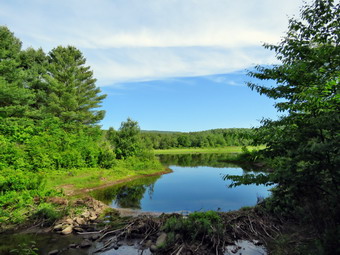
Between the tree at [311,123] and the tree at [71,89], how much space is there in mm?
30420

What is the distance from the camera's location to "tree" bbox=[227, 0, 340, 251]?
4.68 metres

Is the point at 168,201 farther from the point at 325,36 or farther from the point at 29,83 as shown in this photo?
the point at 29,83

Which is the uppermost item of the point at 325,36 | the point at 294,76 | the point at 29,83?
the point at 29,83

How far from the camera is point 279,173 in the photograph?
17.2ft

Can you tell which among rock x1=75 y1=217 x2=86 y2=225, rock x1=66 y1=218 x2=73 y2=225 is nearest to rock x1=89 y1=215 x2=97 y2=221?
rock x1=75 y1=217 x2=86 y2=225

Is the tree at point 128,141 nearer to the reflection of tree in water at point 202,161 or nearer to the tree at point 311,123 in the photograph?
the reflection of tree in water at point 202,161

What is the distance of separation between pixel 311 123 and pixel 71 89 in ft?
111

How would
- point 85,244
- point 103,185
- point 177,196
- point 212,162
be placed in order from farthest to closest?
1. point 212,162
2. point 103,185
3. point 177,196
4. point 85,244

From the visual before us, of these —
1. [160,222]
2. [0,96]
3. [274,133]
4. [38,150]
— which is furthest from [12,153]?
[274,133]

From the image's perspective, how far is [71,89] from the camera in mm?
32281

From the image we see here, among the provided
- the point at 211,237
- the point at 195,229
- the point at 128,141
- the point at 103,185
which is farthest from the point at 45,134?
the point at 211,237

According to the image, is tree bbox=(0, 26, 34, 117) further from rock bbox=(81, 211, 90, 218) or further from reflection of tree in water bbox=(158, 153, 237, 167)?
reflection of tree in water bbox=(158, 153, 237, 167)

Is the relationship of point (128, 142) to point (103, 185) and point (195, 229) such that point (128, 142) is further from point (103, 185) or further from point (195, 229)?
point (195, 229)

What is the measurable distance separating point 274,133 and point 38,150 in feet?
73.1
